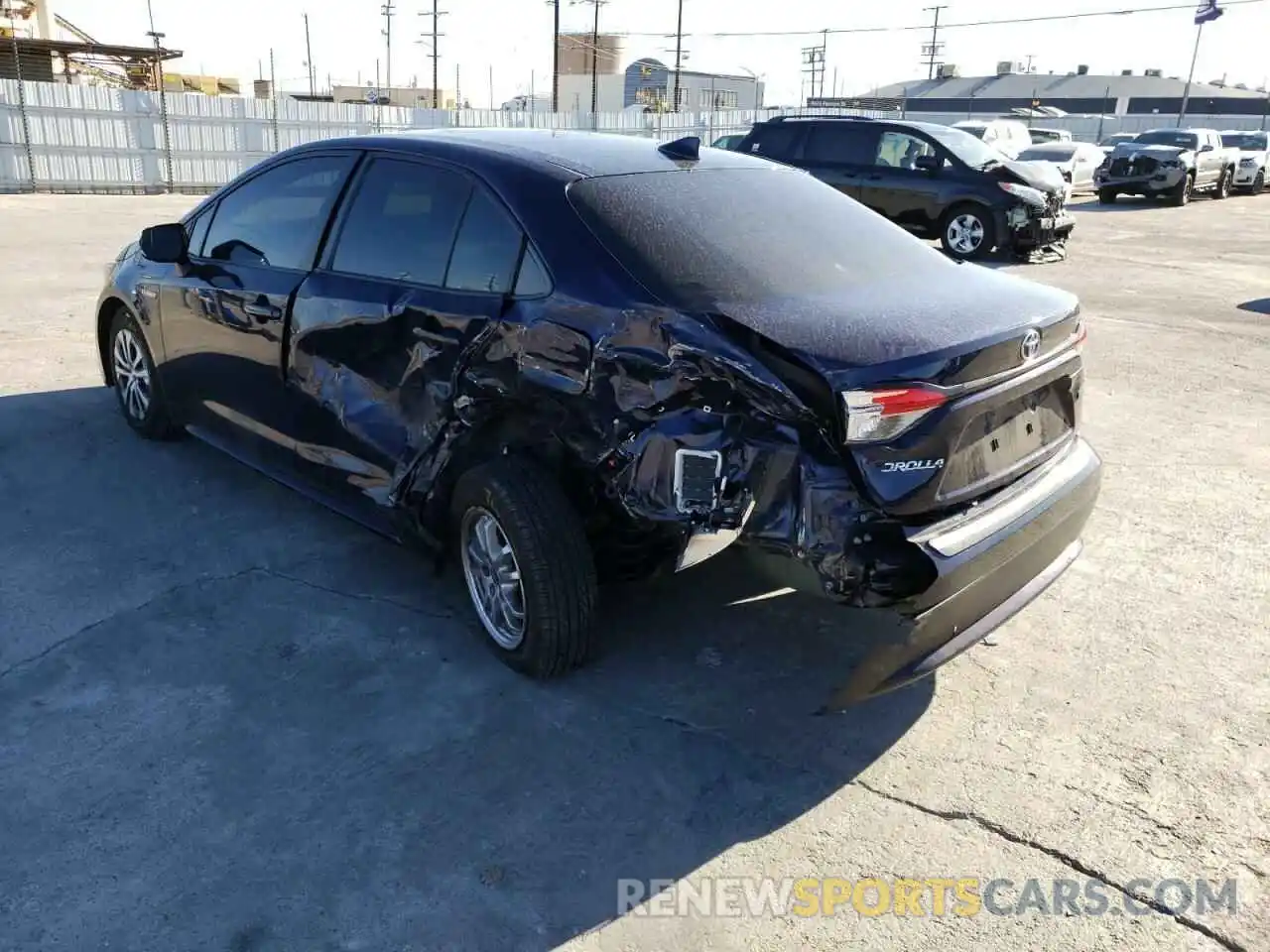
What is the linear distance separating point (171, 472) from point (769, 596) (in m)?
3.12

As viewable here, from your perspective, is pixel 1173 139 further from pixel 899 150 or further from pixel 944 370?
pixel 944 370

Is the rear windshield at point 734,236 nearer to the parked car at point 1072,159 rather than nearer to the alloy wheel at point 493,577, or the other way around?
the alloy wheel at point 493,577

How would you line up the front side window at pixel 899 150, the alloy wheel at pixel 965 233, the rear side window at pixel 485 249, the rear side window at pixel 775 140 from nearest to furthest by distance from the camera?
1. the rear side window at pixel 485 249
2. the alloy wheel at pixel 965 233
3. the front side window at pixel 899 150
4. the rear side window at pixel 775 140

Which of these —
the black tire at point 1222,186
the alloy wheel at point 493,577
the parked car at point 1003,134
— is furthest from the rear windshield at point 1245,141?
the alloy wheel at point 493,577

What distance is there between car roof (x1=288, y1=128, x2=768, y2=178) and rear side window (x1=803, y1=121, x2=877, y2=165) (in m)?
10.7

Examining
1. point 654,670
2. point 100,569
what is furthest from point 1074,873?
point 100,569

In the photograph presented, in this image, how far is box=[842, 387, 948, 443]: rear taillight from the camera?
8.63 feet

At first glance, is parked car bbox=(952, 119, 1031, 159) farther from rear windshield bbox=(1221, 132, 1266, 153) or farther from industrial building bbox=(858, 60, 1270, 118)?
industrial building bbox=(858, 60, 1270, 118)

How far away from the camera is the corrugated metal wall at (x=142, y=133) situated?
21203mm

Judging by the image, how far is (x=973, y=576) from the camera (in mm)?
2799

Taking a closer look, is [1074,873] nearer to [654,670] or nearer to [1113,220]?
[654,670]

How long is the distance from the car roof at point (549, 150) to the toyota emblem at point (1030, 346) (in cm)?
141

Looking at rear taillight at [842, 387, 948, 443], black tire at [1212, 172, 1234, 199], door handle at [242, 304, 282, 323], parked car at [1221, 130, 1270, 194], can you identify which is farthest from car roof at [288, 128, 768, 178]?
parked car at [1221, 130, 1270, 194]

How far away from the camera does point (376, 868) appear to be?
2.56m
